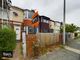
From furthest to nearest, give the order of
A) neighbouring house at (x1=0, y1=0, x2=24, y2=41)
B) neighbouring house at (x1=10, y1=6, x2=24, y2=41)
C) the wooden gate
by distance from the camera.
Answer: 1. neighbouring house at (x1=10, y1=6, x2=24, y2=41)
2. neighbouring house at (x1=0, y1=0, x2=24, y2=41)
3. the wooden gate

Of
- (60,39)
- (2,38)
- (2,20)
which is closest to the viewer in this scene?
(2,38)

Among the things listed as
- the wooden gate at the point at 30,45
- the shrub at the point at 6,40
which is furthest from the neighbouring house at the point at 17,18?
the shrub at the point at 6,40

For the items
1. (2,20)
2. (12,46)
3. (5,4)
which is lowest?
(12,46)

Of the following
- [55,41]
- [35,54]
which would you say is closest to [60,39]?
[55,41]

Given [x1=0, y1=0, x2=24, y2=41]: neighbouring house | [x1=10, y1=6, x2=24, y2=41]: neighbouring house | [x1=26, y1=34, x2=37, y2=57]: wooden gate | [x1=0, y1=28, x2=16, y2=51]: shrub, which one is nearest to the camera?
[x1=0, y1=28, x2=16, y2=51]: shrub

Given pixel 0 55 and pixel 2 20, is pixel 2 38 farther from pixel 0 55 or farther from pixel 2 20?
pixel 2 20

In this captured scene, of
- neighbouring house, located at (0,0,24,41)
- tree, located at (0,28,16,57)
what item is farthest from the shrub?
neighbouring house, located at (0,0,24,41)

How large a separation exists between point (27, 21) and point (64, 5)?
7.60m

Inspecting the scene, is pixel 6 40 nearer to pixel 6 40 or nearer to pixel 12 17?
pixel 6 40

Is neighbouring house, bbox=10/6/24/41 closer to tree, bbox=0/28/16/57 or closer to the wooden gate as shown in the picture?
the wooden gate

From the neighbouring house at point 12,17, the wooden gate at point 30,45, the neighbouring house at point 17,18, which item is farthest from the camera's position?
the neighbouring house at point 17,18

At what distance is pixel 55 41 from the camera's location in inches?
1174

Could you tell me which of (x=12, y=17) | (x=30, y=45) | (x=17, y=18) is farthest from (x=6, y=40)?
(x=17, y=18)

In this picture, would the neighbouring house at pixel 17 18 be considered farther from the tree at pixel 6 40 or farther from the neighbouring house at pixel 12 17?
the tree at pixel 6 40
